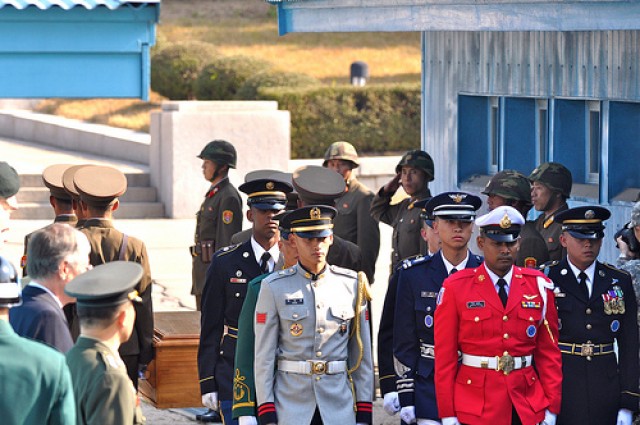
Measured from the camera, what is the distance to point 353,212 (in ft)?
36.0

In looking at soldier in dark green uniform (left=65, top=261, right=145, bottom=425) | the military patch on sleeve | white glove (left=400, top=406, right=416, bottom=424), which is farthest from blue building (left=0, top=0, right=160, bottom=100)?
soldier in dark green uniform (left=65, top=261, right=145, bottom=425)

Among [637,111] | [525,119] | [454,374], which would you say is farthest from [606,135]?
[454,374]

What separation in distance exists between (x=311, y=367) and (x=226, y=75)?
21.3 meters

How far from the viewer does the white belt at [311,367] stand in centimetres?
647

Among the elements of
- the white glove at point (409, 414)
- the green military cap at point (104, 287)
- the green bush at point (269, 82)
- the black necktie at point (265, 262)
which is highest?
the green bush at point (269, 82)

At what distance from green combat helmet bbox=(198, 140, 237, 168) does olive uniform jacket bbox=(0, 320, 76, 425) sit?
20.2ft

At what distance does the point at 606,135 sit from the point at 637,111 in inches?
11.4

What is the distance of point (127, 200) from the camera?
21.5 meters

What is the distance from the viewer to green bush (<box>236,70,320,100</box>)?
26.0 m

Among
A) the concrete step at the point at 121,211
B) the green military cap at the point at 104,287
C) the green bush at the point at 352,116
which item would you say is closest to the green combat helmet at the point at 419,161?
the green military cap at the point at 104,287

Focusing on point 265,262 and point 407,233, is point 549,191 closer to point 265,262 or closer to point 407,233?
point 407,233

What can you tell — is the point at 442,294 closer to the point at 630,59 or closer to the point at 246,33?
the point at 630,59

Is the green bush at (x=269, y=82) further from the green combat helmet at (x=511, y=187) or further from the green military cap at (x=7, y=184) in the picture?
the green military cap at (x=7, y=184)

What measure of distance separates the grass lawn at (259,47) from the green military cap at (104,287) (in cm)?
2293
